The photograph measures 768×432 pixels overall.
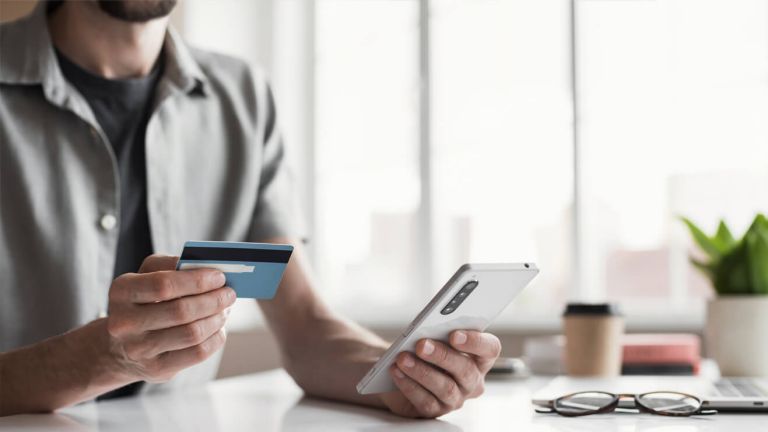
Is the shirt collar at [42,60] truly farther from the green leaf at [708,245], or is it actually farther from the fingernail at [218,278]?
the green leaf at [708,245]

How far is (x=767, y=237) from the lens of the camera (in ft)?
4.74

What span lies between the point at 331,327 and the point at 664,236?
5.14ft

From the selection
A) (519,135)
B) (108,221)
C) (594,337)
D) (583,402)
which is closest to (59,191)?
(108,221)

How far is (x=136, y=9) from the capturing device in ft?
4.68

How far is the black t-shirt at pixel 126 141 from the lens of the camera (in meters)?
1.43

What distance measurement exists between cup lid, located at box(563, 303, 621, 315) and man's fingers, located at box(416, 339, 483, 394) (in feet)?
1.94

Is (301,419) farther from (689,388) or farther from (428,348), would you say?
(689,388)

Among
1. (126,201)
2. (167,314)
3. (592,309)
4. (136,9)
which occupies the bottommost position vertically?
(592,309)

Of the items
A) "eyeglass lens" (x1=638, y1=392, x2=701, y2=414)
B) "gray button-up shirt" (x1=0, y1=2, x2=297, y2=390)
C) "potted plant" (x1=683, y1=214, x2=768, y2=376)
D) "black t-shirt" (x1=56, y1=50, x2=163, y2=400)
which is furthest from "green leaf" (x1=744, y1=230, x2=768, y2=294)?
"black t-shirt" (x1=56, y1=50, x2=163, y2=400)

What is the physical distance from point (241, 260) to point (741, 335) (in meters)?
1.00

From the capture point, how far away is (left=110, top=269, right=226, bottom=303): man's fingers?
0.82 metres

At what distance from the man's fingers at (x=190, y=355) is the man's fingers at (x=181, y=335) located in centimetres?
2

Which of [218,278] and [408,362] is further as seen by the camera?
[408,362]

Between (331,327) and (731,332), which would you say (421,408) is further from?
(731,332)
